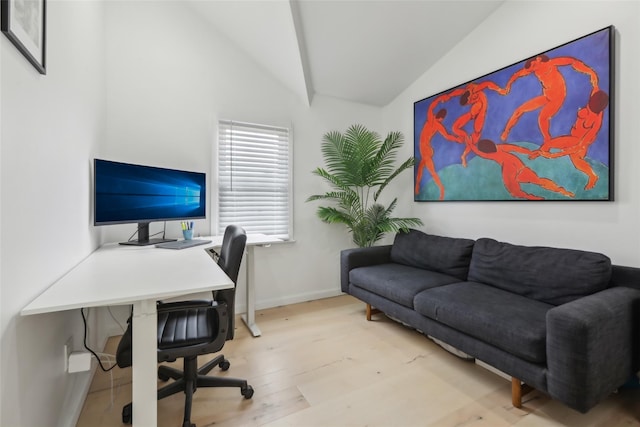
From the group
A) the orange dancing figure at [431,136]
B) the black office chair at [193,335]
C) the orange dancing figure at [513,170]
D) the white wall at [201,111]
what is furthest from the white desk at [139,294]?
the orange dancing figure at [431,136]

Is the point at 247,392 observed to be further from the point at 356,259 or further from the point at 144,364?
the point at 356,259

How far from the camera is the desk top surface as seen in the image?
988mm

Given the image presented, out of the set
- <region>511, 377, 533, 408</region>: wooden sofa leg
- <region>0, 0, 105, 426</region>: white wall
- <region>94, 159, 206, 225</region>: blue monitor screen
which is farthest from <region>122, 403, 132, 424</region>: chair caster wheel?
<region>511, 377, 533, 408</region>: wooden sofa leg

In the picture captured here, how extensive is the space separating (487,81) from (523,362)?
2267 mm

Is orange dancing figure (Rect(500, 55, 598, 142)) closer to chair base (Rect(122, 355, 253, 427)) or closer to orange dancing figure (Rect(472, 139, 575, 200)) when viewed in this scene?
orange dancing figure (Rect(472, 139, 575, 200))

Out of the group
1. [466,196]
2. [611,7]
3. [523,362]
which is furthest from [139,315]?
[611,7]

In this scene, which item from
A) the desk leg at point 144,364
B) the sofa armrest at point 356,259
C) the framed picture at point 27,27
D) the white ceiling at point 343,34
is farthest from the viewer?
the sofa armrest at point 356,259

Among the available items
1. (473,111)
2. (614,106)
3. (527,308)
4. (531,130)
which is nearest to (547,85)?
(531,130)

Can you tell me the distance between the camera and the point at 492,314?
167cm

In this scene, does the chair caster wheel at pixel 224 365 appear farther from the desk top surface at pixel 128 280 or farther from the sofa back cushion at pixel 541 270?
the sofa back cushion at pixel 541 270

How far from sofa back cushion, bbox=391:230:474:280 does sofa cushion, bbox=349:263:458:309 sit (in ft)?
0.24

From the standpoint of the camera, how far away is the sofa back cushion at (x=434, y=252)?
2.46m

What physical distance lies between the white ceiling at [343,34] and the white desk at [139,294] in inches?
84.9

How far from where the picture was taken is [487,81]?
2547mm
